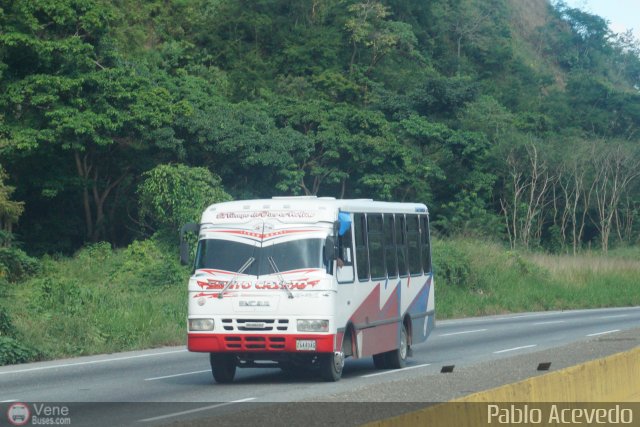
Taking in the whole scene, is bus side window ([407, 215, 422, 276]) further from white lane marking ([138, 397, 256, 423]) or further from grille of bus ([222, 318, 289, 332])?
white lane marking ([138, 397, 256, 423])

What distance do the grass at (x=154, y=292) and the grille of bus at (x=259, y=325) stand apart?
6.36 meters

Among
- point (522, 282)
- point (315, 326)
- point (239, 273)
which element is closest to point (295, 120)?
point (522, 282)

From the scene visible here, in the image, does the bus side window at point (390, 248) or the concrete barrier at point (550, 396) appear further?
the bus side window at point (390, 248)

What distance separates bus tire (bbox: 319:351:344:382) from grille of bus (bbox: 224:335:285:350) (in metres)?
0.72

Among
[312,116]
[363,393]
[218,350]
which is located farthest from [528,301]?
[363,393]

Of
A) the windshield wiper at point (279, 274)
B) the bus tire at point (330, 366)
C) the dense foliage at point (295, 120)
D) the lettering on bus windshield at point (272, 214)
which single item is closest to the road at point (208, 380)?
the bus tire at point (330, 366)

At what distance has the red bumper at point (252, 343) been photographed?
15.9 metres

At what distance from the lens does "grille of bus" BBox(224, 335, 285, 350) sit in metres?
16.0

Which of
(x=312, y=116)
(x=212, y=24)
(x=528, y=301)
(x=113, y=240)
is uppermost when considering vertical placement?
(x=212, y=24)

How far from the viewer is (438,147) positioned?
55406 millimetres

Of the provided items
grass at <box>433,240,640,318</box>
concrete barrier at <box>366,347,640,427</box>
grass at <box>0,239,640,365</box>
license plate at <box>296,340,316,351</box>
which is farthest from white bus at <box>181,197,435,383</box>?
grass at <box>433,240,640,318</box>

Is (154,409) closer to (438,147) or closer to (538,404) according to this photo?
(538,404)

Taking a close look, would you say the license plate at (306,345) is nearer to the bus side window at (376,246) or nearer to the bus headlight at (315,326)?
the bus headlight at (315,326)

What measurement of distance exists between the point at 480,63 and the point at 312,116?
107ft
